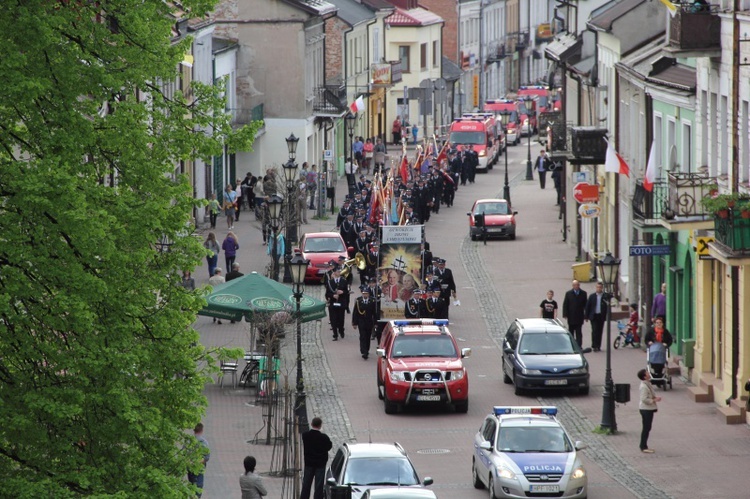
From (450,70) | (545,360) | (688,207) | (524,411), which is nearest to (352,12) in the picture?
(450,70)

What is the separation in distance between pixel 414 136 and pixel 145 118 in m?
78.1

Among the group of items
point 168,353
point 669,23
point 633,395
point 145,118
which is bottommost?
point 633,395

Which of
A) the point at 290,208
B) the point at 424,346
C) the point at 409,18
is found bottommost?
the point at 424,346

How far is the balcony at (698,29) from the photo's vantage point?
100ft

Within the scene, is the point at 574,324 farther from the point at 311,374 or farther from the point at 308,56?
the point at 308,56

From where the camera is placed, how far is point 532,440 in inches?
957

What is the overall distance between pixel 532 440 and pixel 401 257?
15335mm

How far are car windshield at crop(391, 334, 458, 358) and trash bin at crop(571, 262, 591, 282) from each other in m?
14.9

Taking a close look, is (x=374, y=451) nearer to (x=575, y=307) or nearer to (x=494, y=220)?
(x=575, y=307)

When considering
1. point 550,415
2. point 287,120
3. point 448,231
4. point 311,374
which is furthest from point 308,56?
point 550,415

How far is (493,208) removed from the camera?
5678cm

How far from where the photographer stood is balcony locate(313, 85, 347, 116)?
235 ft

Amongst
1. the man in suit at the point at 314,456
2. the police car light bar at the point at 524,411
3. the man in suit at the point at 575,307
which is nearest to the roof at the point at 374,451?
the man in suit at the point at 314,456

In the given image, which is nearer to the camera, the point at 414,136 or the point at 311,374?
the point at 311,374
